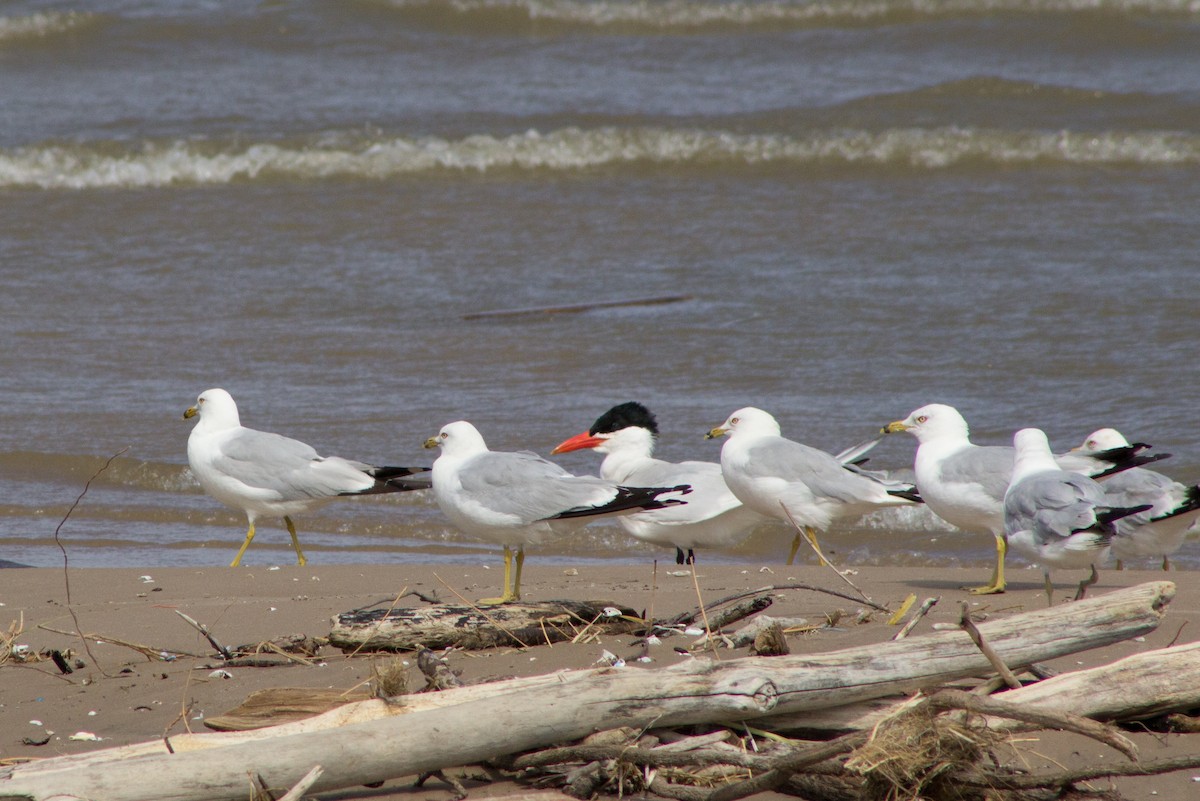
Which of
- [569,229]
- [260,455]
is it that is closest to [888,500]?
[260,455]


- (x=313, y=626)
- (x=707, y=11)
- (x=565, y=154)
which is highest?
(x=707, y=11)

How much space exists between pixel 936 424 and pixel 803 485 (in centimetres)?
72

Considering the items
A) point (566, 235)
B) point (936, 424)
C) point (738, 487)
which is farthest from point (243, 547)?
point (566, 235)

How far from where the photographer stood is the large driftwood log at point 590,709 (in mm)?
2904

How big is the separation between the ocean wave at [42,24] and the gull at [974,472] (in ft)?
63.0

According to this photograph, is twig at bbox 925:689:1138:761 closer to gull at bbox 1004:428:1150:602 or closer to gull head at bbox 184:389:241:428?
gull at bbox 1004:428:1150:602

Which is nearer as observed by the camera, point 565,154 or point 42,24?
point 565,154

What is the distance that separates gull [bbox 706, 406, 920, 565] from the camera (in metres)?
6.61

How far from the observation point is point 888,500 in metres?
6.60

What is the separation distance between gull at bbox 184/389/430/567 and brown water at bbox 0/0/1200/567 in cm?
30

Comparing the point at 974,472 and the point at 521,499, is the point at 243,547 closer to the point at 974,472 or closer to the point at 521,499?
the point at 521,499

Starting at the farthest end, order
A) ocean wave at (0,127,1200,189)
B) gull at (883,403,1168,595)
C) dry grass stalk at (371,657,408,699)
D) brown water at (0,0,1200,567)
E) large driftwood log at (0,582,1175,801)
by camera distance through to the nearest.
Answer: ocean wave at (0,127,1200,189)
brown water at (0,0,1200,567)
gull at (883,403,1168,595)
dry grass stalk at (371,657,408,699)
large driftwood log at (0,582,1175,801)

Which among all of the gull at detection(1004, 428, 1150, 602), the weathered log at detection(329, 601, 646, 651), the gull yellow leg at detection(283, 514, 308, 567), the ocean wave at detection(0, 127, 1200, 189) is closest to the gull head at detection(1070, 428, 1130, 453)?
the gull at detection(1004, 428, 1150, 602)

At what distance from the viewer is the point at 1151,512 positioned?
562cm
